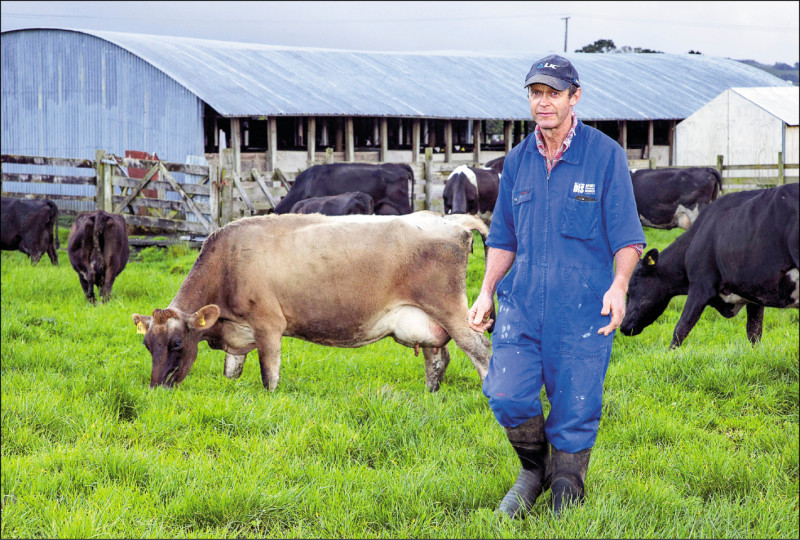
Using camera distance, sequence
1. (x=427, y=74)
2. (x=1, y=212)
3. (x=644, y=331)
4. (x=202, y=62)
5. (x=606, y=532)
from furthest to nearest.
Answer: (x=427, y=74) → (x=202, y=62) → (x=1, y=212) → (x=644, y=331) → (x=606, y=532)

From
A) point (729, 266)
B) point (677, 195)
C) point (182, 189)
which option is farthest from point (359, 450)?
point (677, 195)

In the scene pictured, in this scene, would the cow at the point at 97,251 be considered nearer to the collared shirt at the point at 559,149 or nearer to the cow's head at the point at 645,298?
the cow's head at the point at 645,298

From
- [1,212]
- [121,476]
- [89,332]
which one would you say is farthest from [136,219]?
[121,476]

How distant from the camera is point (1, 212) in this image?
13.3 m

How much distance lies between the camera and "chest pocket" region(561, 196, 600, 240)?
3576mm

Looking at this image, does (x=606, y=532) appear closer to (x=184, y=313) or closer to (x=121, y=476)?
(x=121, y=476)

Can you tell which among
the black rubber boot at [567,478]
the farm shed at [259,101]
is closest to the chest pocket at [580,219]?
the black rubber boot at [567,478]

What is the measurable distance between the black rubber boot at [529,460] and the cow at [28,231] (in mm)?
11232

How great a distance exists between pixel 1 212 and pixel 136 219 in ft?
9.41

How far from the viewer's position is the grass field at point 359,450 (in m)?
3.48

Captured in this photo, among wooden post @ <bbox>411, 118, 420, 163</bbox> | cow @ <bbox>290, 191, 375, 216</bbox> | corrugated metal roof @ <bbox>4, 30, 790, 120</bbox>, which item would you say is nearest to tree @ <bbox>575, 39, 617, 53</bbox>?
corrugated metal roof @ <bbox>4, 30, 790, 120</bbox>

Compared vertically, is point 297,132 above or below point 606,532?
above

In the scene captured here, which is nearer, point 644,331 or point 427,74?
point 644,331

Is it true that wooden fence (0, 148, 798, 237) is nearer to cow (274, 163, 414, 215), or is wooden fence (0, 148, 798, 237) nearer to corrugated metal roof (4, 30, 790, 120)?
cow (274, 163, 414, 215)
